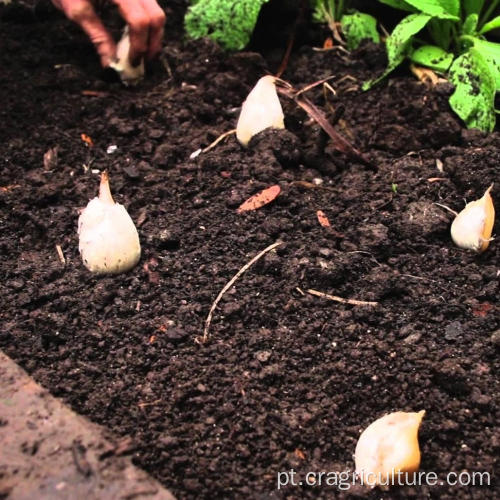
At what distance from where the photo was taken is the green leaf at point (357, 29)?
241 centimetres

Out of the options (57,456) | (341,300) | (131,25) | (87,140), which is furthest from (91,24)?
(57,456)

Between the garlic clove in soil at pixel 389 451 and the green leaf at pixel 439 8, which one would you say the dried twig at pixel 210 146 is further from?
the garlic clove in soil at pixel 389 451

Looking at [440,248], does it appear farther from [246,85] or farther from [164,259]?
[246,85]

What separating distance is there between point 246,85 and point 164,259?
776 mm

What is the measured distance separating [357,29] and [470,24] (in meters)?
0.37

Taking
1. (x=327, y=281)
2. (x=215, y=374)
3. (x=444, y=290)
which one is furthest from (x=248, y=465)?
(x=444, y=290)

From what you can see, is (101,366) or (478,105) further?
(478,105)

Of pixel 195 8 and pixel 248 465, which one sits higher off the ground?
pixel 195 8

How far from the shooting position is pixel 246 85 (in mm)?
2266

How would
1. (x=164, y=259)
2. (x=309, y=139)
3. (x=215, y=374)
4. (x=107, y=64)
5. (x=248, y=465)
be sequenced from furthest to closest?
(x=107, y=64), (x=309, y=139), (x=164, y=259), (x=215, y=374), (x=248, y=465)

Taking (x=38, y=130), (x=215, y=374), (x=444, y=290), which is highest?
(x=38, y=130)

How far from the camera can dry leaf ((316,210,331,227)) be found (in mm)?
1823

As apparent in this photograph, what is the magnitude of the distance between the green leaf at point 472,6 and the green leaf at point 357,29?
0.97 ft

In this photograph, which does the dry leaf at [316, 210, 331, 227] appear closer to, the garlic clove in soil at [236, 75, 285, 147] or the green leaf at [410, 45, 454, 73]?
the garlic clove in soil at [236, 75, 285, 147]
